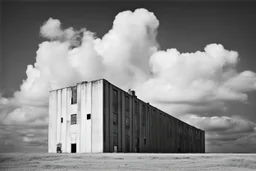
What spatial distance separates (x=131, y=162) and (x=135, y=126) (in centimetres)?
1944

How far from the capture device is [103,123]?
114 feet

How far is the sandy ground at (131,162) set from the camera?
22531 millimetres

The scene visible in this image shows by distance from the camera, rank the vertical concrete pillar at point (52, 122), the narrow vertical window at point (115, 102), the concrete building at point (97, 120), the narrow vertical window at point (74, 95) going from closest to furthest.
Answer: the concrete building at point (97, 120), the narrow vertical window at point (115, 102), the narrow vertical window at point (74, 95), the vertical concrete pillar at point (52, 122)

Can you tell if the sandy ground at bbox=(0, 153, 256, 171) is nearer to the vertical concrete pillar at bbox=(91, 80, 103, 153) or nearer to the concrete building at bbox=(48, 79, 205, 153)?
the vertical concrete pillar at bbox=(91, 80, 103, 153)

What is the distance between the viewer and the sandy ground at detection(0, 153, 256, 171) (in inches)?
887

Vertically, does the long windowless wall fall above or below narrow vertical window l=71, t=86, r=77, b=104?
below

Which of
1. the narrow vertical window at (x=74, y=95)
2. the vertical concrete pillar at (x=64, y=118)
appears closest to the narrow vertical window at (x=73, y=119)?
the vertical concrete pillar at (x=64, y=118)

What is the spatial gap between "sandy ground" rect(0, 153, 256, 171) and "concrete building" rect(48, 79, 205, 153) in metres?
8.68

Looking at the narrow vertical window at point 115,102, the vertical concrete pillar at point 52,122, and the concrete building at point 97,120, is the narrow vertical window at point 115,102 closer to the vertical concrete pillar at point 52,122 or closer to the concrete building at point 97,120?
the concrete building at point 97,120

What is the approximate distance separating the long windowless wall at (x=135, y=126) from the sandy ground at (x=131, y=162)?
29.4 ft

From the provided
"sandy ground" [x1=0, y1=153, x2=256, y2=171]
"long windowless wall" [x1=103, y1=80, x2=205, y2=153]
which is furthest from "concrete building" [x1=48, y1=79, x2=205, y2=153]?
"sandy ground" [x1=0, y1=153, x2=256, y2=171]

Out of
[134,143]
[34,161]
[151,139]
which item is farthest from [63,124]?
[151,139]

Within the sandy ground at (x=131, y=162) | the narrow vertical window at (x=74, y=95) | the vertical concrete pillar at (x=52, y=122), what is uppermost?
the narrow vertical window at (x=74, y=95)

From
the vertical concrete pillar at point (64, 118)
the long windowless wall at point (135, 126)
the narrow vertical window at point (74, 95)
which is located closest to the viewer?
the long windowless wall at point (135, 126)
